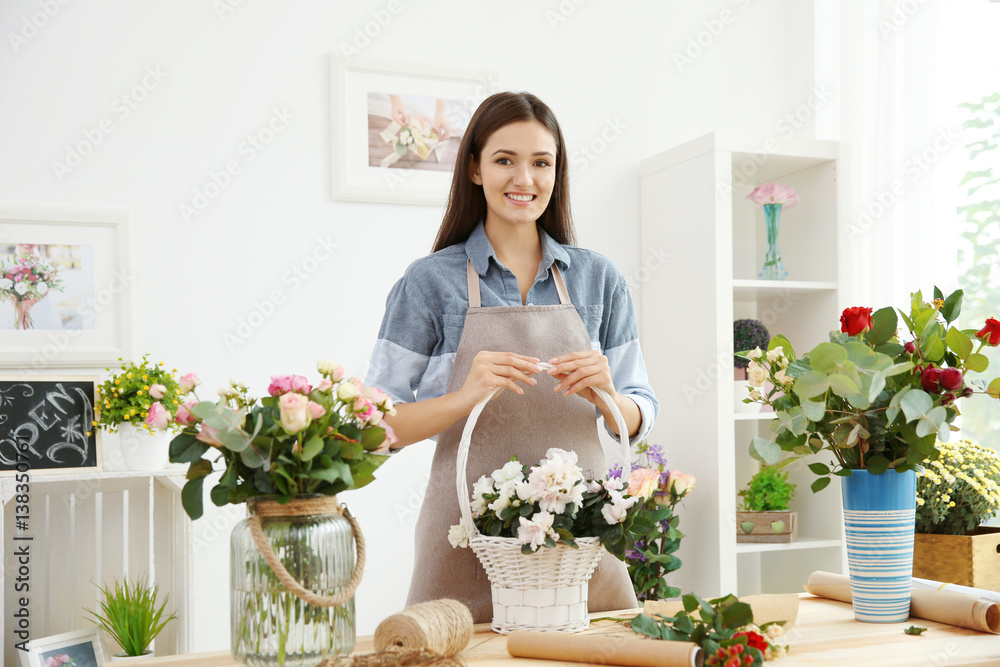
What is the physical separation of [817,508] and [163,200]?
7.80 ft

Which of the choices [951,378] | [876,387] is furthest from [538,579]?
[951,378]

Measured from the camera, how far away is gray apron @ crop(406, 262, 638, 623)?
1.55 m

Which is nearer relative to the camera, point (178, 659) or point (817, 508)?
point (178, 659)

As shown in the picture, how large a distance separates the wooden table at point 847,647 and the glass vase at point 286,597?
0.15 m

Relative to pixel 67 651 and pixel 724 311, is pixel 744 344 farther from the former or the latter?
pixel 67 651

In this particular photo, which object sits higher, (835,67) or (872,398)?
(835,67)

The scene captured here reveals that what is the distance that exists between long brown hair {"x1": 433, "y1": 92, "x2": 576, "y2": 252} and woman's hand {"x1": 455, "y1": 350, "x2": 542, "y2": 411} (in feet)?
1.33

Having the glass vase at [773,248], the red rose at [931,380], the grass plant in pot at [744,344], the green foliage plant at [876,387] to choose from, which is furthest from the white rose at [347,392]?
the glass vase at [773,248]

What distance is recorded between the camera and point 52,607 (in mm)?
2494

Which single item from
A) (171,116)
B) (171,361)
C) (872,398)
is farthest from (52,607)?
(872,398)

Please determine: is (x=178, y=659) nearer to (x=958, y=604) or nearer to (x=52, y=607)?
(x=958, y=604)

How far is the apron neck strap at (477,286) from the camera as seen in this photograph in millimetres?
1646

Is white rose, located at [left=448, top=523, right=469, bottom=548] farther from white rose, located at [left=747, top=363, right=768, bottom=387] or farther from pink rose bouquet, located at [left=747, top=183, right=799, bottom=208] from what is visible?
pink rose bouquet, located at [left=747, top=183, right=799, bottom=208]

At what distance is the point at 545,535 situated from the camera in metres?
1.22
